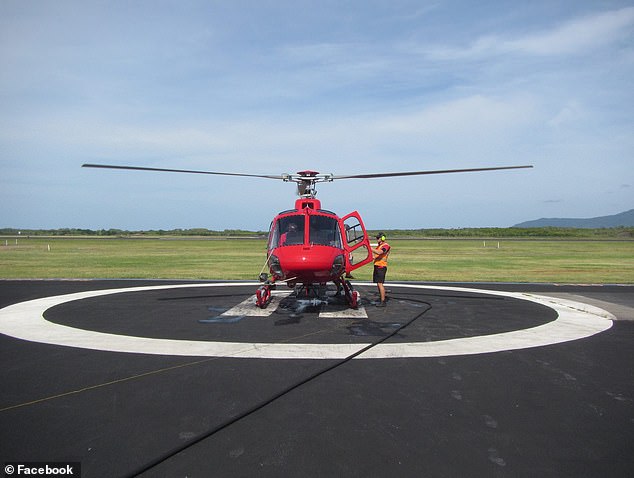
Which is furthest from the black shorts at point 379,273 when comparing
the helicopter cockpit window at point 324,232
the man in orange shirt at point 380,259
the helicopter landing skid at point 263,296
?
the helicopter landing skid at point 263,296

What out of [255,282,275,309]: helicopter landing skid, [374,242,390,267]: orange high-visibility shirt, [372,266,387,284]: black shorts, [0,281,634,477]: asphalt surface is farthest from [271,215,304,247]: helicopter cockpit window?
[372,266,387,284]: black shorts

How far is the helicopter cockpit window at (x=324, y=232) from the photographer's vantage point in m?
11.1

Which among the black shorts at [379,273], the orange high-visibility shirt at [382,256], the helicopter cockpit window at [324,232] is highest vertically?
the helicopter cockpit window at [324,232]

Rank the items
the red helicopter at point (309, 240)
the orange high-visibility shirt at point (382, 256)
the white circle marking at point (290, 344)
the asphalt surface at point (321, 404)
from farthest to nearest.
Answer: the orange high-visibility shirt at point (382, 256), the red helicopter at point (309, 240), the white circle marking at point (290, 344), the asphalt surface at point (321, 404)

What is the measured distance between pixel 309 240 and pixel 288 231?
72cm

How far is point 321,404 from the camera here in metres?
5.26

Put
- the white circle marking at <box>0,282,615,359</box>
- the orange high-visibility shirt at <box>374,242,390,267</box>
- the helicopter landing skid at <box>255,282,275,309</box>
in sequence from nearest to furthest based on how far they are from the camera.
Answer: the white circle marking at <box>0,282,615,359</box> < the helicopter landing skid at <box>255,282,275,309</box> < the orange high-visibility shirt at <box>374,242,390,267</box>

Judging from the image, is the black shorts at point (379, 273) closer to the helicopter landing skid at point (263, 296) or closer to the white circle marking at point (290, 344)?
the helicopter landing skid at point (263, 296)

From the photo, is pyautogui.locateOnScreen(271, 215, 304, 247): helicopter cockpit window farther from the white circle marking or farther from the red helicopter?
the white circle marking

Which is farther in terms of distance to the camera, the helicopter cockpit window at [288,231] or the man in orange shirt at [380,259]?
the man in orange shirt at [380,259]

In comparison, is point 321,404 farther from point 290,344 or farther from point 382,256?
point 382,256

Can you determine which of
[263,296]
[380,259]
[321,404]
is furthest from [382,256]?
[321,404]

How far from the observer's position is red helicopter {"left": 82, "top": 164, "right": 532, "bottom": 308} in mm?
10234

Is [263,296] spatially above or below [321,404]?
above
